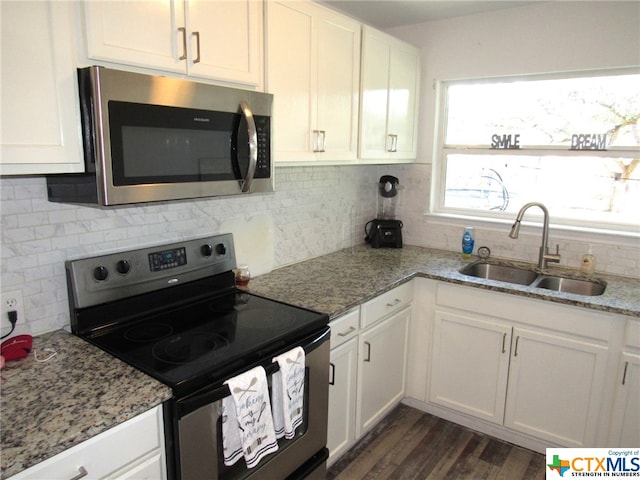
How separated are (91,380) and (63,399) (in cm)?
10

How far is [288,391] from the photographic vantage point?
1.58 metres

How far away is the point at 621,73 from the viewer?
8.05ft

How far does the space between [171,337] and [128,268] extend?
33 centimetres

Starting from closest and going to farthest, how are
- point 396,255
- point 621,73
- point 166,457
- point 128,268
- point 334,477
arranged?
point 166,457 < point 128,268 < point 334,477 < point 621,73 < point 396,255

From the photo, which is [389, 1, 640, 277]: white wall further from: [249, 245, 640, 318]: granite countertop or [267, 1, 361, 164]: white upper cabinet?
[267, 1, 361, 164]: white upper cabinet

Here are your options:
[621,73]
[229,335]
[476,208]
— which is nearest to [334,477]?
[229,335]

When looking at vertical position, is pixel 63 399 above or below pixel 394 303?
above

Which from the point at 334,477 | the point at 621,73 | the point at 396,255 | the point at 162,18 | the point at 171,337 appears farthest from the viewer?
the point at 396,255

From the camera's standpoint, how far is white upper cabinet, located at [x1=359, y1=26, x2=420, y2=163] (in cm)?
246

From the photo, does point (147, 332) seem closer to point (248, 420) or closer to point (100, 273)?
point (100, 273)

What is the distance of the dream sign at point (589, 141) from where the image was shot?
2543 millimetres

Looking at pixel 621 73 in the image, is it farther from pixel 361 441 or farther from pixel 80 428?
pixel 80 428

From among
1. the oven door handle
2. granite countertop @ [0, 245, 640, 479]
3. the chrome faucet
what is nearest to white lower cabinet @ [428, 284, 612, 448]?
granite countertop @ [0, 245, 640, 479]

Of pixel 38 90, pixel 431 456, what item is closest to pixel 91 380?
pixel 38 90
